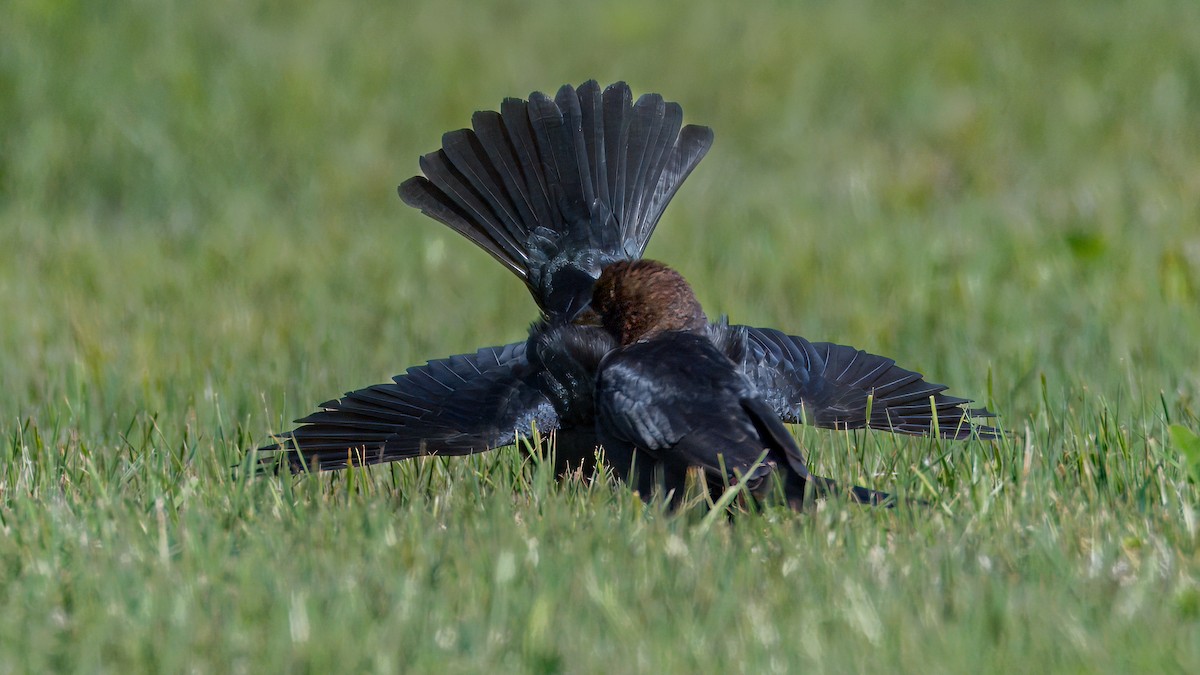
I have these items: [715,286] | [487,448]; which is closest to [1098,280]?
[715,286]

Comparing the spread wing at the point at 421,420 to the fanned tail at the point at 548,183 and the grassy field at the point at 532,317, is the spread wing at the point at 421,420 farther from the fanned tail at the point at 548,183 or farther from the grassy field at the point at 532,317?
the fanned tail at the point at 548,183

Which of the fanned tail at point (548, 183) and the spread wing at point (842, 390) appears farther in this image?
the fanned tail at point (548, 183)

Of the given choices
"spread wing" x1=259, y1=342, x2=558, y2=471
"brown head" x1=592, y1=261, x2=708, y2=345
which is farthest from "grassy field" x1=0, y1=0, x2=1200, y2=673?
"brown head" x1=592, y1=261, x2=708, y2=345

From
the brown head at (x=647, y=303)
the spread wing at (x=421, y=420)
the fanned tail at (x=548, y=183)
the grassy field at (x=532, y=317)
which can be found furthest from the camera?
the fanned tail at (x=548, y=183)

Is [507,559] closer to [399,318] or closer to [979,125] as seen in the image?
[399,318]

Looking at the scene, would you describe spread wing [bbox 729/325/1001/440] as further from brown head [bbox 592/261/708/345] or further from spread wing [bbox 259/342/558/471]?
spread wing [bbox 259/342/558/471]

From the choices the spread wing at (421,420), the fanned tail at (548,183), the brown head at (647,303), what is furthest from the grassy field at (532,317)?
the fanned tail at (548,183)

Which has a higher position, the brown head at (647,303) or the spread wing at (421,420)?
the brown head at (647,303)

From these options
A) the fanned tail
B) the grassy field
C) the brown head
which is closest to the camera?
the grassy field

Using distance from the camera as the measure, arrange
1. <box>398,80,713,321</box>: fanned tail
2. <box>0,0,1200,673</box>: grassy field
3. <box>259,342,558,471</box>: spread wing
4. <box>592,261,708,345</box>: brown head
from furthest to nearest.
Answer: <box>398,80,713,321</box>: fanned tail < <box>592,261,708,345</box>: brown head < <box>259,342,558,471</box>: spread wing < <box>0,0,1200,673</box>: grassy field
